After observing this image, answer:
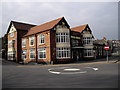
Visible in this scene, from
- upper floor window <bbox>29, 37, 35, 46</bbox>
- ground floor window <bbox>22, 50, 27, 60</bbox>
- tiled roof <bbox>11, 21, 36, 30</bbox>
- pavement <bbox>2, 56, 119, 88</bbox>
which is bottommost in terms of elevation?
pavement <bbox>2, 56, 119, 88</bbox>

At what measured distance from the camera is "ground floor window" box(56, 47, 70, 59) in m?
26.5

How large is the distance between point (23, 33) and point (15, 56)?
7.10 m

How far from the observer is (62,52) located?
2686 cm

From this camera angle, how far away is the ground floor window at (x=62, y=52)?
2655 centimetres

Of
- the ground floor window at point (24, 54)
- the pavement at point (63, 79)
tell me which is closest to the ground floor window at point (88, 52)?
the ground floor window at point (24, 54)

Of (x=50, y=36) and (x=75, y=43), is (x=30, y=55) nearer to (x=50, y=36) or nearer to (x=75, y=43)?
(x=50, y=36)

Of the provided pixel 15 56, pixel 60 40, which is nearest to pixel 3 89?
pixel 60 40

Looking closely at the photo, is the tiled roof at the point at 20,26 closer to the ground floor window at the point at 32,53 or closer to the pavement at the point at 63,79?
the ground floor window at the point at 32,53

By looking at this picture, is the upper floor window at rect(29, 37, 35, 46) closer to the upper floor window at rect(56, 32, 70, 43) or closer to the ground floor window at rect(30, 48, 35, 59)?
the ground floor window at rect(30, 48, 35, 59)

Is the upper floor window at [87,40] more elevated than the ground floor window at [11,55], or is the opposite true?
the upper floor window at [87,40]

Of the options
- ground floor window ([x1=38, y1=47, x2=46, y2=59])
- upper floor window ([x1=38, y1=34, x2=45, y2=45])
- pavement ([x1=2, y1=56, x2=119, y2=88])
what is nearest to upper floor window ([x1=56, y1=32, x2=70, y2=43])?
upper floor window ([x1=38, y1=34, x2=45, y2=45])

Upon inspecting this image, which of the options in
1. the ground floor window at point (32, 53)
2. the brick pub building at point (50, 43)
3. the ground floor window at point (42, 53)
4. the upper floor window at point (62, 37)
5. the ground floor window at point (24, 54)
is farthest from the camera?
the ground floor window at point (24, 54)

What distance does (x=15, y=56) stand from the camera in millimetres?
35219

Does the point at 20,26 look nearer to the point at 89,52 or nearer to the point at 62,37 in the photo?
the point at 62,37
